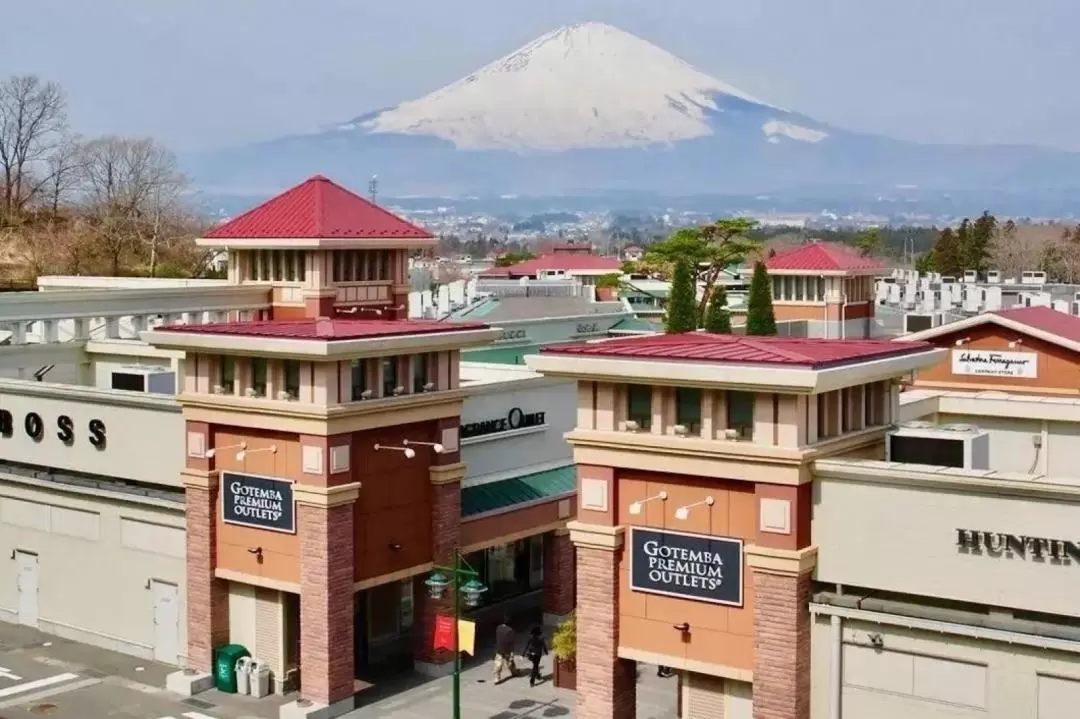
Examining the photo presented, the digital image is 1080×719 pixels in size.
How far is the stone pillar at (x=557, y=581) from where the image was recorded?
41594 mm

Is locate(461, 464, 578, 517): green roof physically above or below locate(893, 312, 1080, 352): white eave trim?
below

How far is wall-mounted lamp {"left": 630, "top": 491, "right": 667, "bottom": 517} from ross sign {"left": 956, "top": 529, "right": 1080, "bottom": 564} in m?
5.56

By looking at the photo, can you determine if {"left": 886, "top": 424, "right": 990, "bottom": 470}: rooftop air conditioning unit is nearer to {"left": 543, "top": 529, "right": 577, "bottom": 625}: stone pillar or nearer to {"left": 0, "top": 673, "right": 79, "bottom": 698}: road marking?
{"left": 543, "top": 529, "right": 577, "bottom": 625}: stone pillar

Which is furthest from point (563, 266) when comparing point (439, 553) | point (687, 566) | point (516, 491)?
point (687, 566)

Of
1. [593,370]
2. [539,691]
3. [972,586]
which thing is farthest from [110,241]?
[972,586]

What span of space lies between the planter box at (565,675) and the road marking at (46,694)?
476 inches

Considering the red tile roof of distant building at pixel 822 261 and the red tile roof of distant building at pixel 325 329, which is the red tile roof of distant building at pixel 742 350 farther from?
the red tile roof of distant building at pixel 822 261

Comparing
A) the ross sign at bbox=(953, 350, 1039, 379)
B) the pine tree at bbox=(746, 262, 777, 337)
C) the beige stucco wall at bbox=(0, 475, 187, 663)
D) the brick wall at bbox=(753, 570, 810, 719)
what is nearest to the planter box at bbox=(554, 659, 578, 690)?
the beige stucco wall at bbox=(0, 475, 187, 663)

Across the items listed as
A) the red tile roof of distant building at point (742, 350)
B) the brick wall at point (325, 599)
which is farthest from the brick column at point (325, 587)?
the red tile roof of distant building at point (742, 350)

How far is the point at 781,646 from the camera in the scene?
25422 millimetres

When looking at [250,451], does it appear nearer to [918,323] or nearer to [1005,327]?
[1005,327]

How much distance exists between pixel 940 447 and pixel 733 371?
15.1ft

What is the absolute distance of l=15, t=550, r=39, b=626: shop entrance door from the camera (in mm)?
41750

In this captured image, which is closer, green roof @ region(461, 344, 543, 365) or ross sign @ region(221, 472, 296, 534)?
ross sign @ region(221, 472, 296, 534)
